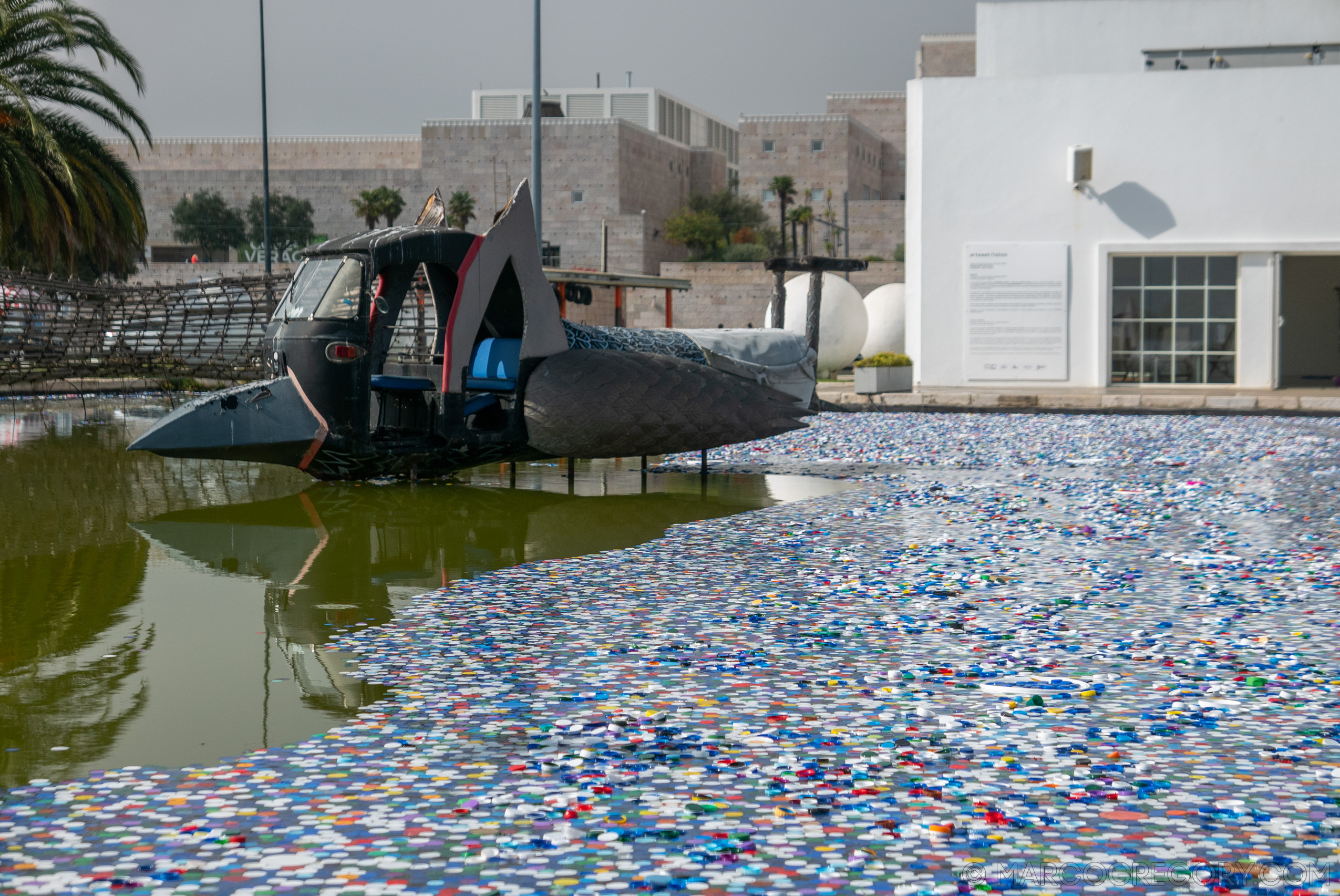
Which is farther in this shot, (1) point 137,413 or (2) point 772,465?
(1) point 137,413

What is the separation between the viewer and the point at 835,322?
30.1m

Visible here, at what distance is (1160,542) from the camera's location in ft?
25.5

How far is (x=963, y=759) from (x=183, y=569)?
475 centimetres

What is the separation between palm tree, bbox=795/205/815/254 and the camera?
241 ft

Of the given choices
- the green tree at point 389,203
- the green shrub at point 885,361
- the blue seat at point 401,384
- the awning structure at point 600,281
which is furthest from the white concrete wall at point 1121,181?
the green tree at point 389,203

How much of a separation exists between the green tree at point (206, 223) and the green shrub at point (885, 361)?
214ft

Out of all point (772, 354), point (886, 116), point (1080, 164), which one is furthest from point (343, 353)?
point (886, 116)

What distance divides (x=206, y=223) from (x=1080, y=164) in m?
68.3

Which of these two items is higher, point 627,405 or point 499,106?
point 499,106

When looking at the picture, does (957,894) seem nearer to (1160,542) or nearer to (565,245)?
(1160,542)

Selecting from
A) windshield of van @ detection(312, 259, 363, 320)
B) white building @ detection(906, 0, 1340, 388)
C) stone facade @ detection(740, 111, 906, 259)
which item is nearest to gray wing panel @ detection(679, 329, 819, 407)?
windshield of van @ detection(312, 259, 363, 320)

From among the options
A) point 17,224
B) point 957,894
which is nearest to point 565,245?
point 17,224

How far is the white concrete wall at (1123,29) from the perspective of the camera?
2277 cm

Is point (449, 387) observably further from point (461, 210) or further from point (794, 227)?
point (794, 227)
